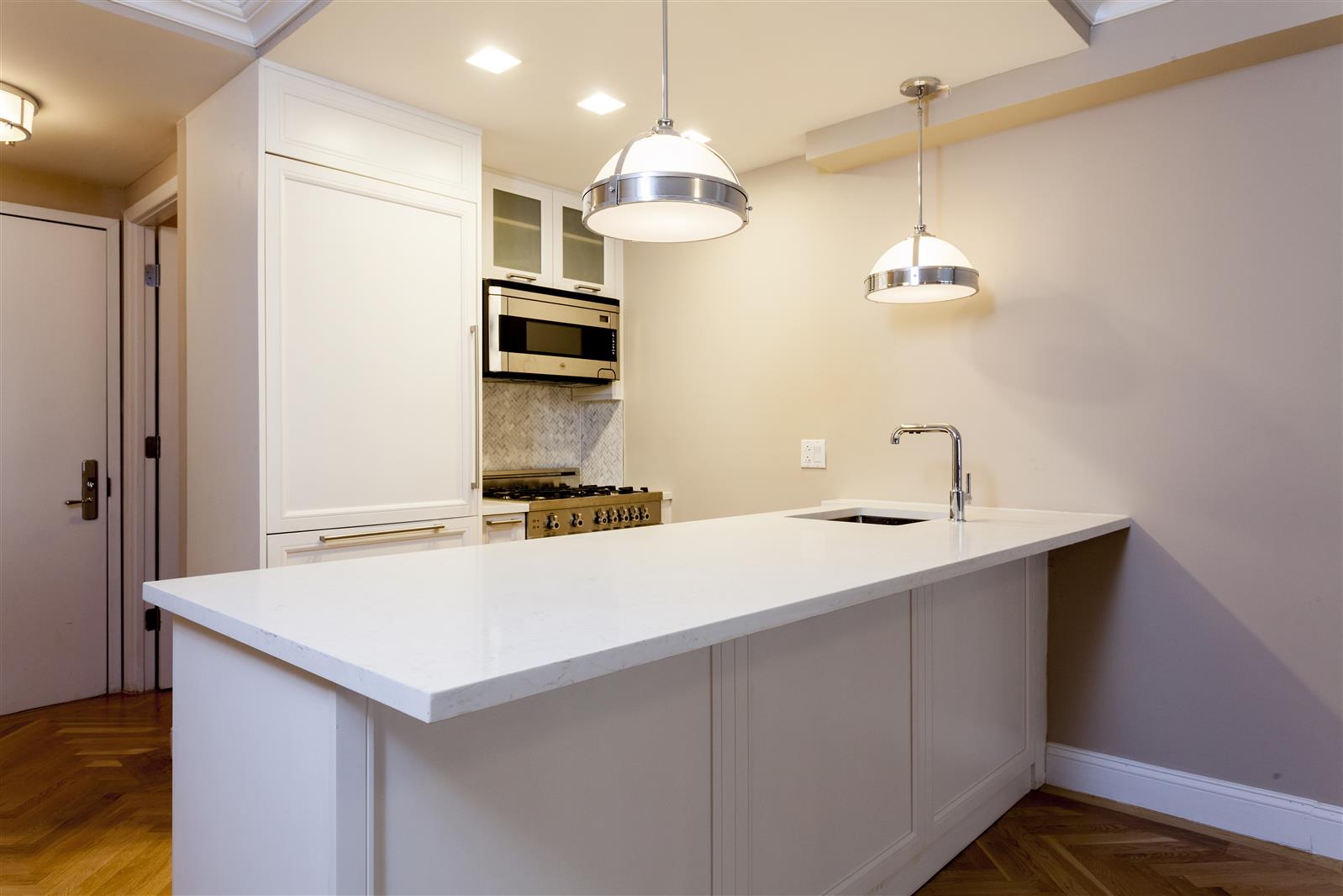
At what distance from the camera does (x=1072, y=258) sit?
2.67 m

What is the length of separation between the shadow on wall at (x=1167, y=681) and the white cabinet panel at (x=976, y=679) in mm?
277

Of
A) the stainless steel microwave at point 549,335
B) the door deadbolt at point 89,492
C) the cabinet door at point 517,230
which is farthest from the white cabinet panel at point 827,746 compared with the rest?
the door deadbolt at point 89,492

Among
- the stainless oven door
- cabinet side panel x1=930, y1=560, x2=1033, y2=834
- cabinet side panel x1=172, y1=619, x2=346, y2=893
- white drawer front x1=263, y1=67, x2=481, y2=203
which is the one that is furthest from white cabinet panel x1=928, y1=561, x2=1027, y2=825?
white drawer front x1=263, y1=67, x2=481, y2=203

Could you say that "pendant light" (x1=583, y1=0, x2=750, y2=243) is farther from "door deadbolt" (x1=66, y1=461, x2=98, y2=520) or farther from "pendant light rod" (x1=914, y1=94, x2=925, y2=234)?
"door deadbolt" (x1=66, y1=461, x2=98, y2=520)

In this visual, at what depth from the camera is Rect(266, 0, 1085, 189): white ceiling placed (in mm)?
2238

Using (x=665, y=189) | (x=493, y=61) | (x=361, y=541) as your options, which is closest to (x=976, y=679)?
(x=665, y=189)

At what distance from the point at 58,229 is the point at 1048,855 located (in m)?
4.53

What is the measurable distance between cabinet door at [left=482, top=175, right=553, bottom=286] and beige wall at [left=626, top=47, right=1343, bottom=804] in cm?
118

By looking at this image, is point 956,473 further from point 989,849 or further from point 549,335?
point 549,335

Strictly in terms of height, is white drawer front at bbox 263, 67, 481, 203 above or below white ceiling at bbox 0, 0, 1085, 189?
below

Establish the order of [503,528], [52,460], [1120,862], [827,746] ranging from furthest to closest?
[52,460]
[503,528]
[1120,862]
[827,746]

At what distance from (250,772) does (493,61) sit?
2.17m

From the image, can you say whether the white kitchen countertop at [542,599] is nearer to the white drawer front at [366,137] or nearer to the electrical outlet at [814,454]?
the electrical outlet at [814,454]

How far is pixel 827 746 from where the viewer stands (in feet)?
5.57
